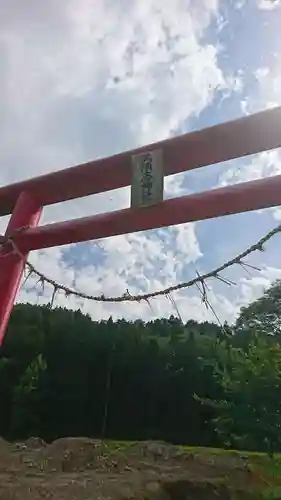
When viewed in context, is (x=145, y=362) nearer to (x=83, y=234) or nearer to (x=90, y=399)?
(x=90, y=399)

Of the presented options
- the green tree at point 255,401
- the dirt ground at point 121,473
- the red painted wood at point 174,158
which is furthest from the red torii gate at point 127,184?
the green tree at point 255,401

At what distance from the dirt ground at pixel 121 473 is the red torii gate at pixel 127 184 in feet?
13.2

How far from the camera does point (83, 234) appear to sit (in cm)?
286

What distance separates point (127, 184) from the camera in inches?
116

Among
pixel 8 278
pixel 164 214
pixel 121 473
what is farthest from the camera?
pixel 121 473

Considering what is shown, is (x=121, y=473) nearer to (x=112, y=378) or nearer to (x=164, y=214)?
(x=164, y=214)

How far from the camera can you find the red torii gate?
2.34 meters

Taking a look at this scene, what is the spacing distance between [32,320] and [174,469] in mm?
10554

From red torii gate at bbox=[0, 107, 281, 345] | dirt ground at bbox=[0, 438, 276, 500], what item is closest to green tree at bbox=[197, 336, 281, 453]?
dirt ground at bbox=[0, 438, 276, 500]

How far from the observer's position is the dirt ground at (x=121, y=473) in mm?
6309

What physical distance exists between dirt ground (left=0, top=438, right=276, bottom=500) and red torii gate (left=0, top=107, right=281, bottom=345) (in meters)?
4.04

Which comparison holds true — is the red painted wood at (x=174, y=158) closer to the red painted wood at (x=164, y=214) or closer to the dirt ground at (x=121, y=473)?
the red painted wood at (x=164, y=214)

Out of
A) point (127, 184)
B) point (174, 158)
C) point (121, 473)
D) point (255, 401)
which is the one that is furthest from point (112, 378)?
point (174, 158)

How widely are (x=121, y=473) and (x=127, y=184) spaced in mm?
6318
